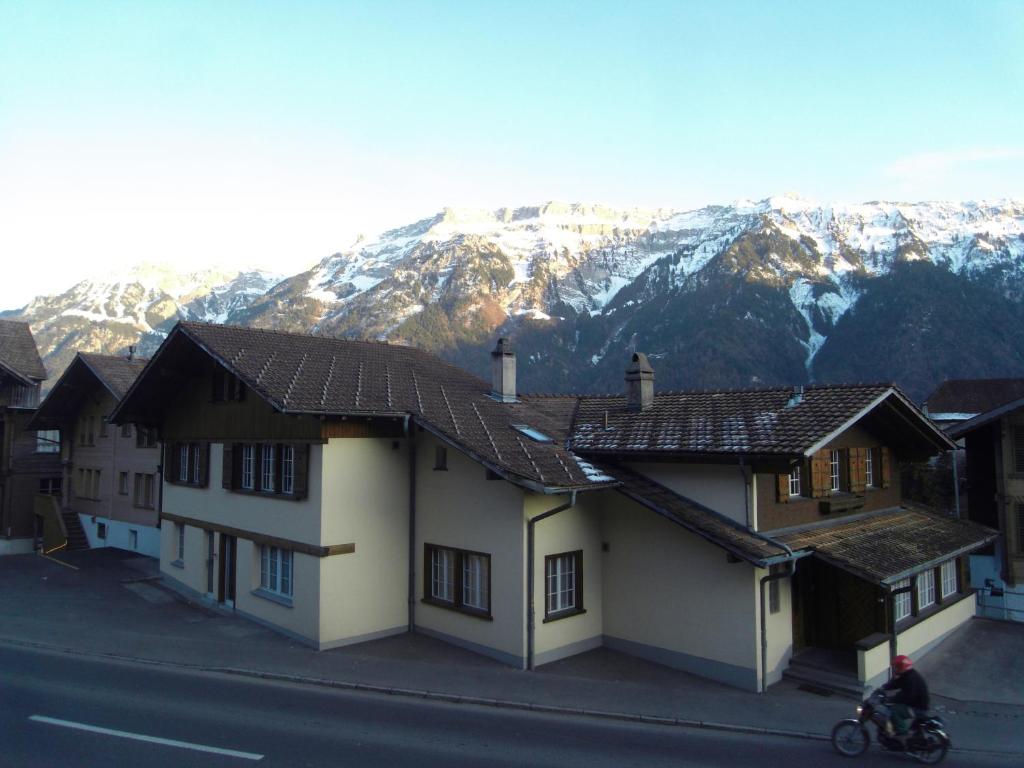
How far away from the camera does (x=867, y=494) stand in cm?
1748

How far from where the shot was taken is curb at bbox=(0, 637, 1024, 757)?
11.1 metres

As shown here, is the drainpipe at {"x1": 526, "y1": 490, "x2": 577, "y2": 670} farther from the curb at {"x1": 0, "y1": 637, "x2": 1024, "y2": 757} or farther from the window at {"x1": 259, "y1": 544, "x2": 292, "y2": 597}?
the window at {"x1": 259, "y1": 544, "x2": 292, "y2": 597}

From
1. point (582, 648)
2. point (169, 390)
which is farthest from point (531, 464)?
point (169, 390)

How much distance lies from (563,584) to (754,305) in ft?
415

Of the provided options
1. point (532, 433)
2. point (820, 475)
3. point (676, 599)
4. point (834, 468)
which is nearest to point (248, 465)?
point (532, 433)

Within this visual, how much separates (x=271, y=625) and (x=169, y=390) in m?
8.10

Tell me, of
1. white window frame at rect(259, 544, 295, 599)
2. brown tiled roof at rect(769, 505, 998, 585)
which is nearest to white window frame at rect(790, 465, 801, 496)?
brown tiled roof at rect(769, 505, 998, 585)

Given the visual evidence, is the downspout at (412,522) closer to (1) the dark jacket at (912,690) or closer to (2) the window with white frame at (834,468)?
(2) the window with white frame at (834,468)

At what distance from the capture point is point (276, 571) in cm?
1725

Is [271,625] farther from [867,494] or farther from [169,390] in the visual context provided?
[867,494]

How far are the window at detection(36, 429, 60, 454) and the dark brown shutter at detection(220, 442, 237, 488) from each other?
18978mm

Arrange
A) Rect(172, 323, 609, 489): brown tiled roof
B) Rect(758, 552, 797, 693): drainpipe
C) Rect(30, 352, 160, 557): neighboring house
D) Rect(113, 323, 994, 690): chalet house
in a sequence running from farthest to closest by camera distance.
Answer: Rect(30, 352, 160, 557): neighboring house → Rect(172, 323, 609, 489): brown tiled roof → Rect(113, 323, 994, 690): chalet house → Rect(758, 552, 797, 693): drainpipe

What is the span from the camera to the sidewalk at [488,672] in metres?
11.8

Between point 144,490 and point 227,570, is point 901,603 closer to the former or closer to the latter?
point 227,570
